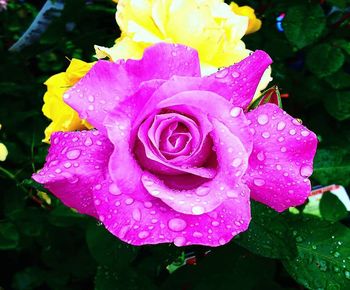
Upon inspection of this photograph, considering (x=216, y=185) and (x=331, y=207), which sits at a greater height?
(x=216, y=185)

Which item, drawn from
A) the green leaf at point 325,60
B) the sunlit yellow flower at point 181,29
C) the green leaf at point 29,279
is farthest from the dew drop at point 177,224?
the green leaf at point 325,60

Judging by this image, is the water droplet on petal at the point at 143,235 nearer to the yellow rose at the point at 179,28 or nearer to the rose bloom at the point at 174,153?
the rose bloom at the point at 174,153

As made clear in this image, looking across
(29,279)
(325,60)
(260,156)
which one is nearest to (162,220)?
(260,156)

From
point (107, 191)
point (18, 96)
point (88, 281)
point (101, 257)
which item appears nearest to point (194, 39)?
point (107, 191)

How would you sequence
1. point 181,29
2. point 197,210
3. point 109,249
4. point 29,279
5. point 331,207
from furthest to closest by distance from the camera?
point 29,279
point 331,207
point 109,249
point 181,29
point 197,210

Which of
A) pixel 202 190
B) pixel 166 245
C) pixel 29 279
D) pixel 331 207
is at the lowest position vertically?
pixel 29 279

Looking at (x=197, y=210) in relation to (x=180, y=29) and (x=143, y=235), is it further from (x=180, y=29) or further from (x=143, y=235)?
(x=180, y=29)

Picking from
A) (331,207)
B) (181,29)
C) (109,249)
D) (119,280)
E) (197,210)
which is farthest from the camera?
(331,207)
